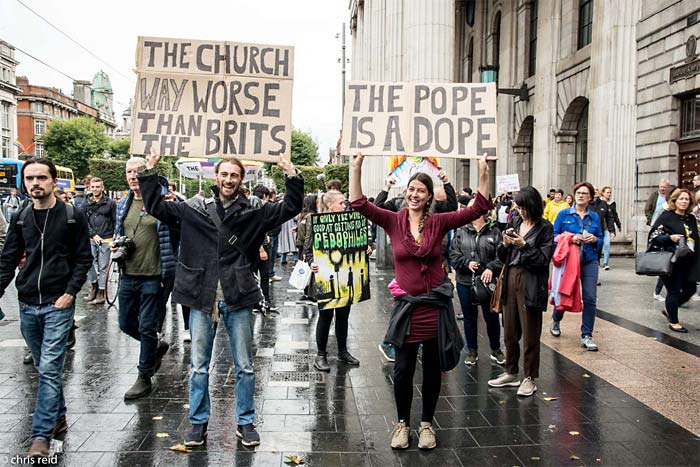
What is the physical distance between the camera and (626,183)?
16.3 meters

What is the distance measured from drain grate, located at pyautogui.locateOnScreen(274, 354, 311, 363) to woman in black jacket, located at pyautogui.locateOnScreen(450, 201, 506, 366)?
1800 millimetres

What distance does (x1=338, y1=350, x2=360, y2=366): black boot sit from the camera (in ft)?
22.1

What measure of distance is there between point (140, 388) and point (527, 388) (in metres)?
3.54

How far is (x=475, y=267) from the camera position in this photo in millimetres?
6398

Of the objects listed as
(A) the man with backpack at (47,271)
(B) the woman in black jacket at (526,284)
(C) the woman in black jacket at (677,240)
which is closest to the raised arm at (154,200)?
(A) the man with backpack at (47,271)

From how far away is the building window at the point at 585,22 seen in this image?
19.2 m

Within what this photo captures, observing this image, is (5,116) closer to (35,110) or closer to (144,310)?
(35,110)

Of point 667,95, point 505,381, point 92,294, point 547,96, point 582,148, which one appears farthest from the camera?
point 547,96

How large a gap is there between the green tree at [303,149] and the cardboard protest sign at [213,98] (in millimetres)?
73157

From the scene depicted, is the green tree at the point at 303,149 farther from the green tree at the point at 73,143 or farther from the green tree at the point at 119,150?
the green tree at the point at 119,150

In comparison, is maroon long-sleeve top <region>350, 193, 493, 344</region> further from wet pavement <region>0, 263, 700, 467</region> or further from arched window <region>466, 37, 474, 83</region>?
arched window <region>466, 37, 474, 83</region>

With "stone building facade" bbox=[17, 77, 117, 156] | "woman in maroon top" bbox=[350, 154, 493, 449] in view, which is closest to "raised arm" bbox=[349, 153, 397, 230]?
"woman in maroon top" bbox=[350, 154, 493, 449]

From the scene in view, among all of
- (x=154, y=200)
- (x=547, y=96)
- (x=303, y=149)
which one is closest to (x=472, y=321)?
(x=154, y=200)

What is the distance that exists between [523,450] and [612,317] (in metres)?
5.60
